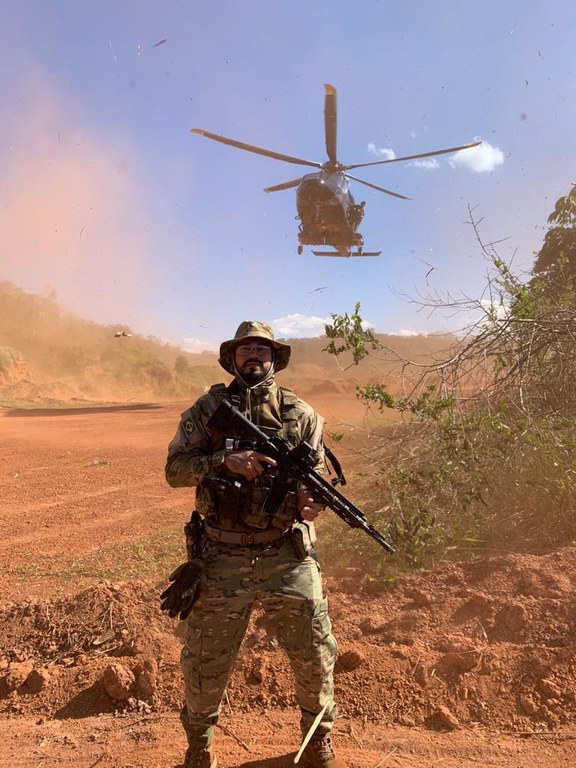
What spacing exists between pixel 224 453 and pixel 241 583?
641 millimetres

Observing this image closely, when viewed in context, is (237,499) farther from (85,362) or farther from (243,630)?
(85,362)

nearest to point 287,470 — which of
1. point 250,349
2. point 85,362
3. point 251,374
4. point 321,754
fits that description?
point 251,374

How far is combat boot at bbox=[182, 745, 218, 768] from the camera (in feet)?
7.40

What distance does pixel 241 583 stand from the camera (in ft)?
7.56

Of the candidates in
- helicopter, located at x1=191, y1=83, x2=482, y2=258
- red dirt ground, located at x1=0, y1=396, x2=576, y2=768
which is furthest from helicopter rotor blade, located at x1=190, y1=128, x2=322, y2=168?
red dirt ground, located at x1=0, y1=396, x2=576, y2=768

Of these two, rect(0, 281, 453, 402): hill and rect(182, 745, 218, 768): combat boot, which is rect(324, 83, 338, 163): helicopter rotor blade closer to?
rect(0, 281, 453, 402): hill

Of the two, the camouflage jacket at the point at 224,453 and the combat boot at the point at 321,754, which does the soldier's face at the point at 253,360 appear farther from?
the combat boot at the point at 321,754

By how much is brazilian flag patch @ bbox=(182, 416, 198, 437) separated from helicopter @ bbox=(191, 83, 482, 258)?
563 inches

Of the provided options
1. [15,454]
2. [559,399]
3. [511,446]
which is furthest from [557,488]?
[15,454]

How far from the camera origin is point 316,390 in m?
29.4

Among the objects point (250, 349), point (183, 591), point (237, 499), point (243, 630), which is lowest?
point (243, 630)

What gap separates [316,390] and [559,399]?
24004 mm

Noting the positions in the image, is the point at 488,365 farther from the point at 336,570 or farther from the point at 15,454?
the point at 15,454

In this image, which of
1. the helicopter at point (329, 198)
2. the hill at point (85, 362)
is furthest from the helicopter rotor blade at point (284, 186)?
the hill at point (85, 362)
